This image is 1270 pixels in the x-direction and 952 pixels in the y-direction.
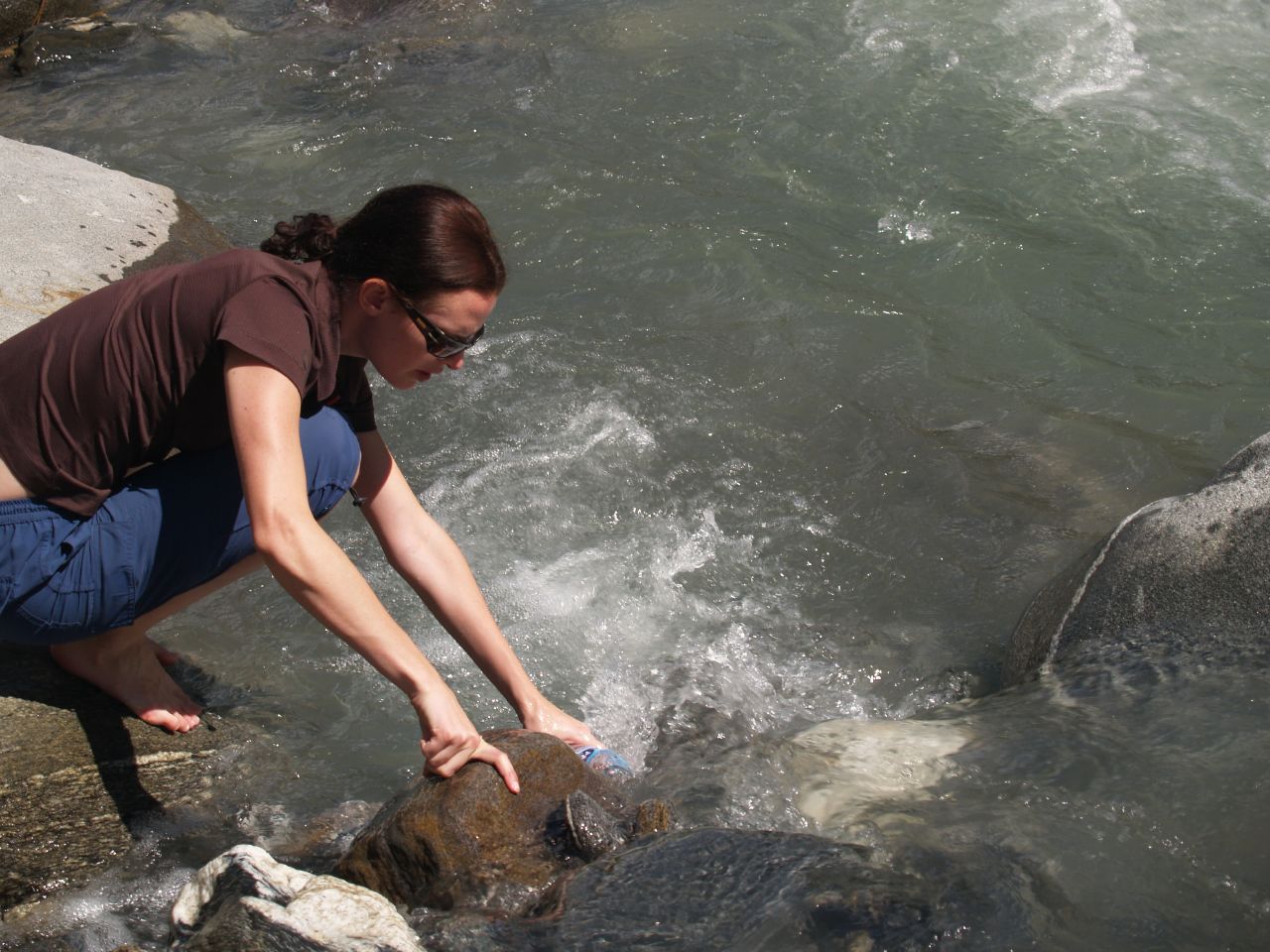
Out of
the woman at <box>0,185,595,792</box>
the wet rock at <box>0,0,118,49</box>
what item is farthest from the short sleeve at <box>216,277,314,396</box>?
the wet rock at <box>0,0,118,49</box>

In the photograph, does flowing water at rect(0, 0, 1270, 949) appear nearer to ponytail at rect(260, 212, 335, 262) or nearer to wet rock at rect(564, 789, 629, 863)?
wet rock at rect(564, 789, 629, 863)

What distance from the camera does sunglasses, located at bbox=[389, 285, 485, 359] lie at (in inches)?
109

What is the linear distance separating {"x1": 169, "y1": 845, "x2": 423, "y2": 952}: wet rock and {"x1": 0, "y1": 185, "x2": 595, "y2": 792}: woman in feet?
1.12

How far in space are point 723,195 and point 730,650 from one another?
3.57m

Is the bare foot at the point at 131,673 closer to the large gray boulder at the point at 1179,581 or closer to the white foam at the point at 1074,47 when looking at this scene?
the large gray boulder at the point at 1179,581

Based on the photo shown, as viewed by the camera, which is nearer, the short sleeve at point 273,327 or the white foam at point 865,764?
the short sleeve at point 273,327

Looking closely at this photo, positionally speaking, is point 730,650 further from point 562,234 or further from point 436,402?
point 562,234

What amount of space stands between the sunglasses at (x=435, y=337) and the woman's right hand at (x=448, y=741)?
732 mm

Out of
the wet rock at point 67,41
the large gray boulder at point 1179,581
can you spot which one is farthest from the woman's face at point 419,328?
the wet rock at point 67,41

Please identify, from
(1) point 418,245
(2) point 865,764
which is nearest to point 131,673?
(1) point 418,245

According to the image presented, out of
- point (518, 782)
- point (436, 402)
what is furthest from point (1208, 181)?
point (518, 782)

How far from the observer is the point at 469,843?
2.68 metres

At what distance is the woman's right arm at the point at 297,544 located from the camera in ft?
8.25

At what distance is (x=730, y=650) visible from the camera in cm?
416
